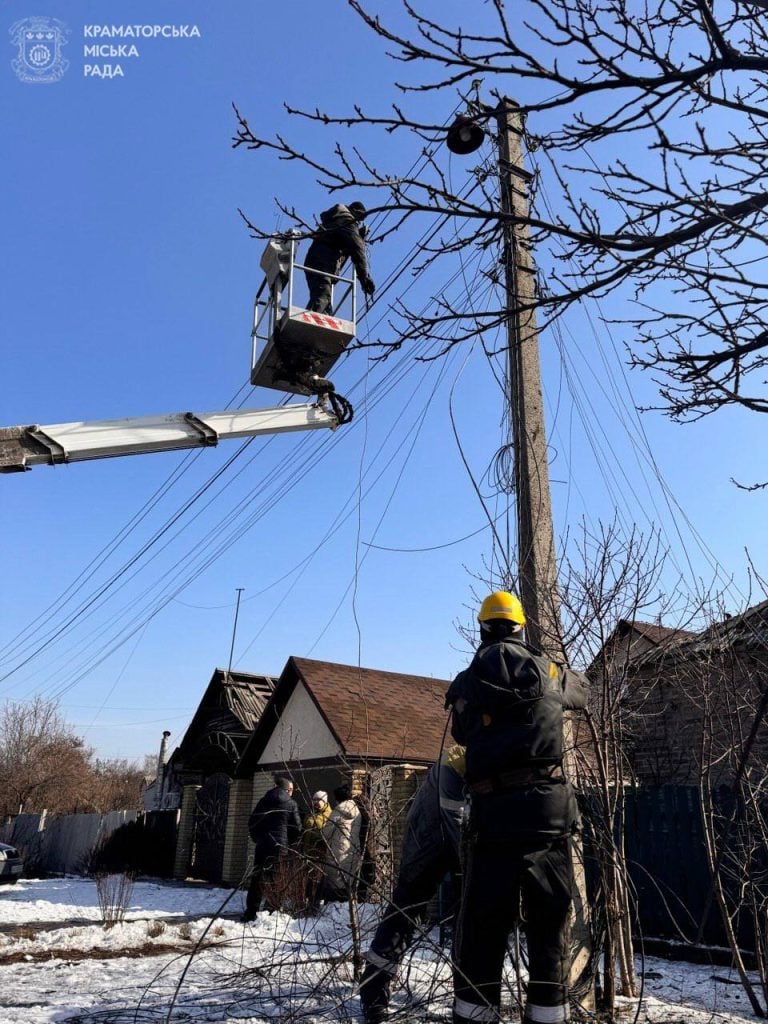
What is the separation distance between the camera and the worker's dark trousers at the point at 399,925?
3.88m

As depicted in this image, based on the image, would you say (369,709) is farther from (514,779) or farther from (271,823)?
(514,779)

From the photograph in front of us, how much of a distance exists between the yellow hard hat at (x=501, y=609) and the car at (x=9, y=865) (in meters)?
15.5

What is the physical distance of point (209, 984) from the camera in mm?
4984

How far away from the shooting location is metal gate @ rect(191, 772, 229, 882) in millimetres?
16547

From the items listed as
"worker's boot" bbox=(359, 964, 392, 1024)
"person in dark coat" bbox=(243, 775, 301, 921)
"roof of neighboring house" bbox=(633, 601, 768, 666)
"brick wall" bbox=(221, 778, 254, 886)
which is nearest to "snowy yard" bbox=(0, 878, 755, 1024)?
"worker's boot" bbox=(359, 964, 392, 1024)

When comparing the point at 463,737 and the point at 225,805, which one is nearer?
the point at 463,737

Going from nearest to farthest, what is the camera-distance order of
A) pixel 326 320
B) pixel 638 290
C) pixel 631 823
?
pixel 638 290
pixel 631 823
pixel 326 320

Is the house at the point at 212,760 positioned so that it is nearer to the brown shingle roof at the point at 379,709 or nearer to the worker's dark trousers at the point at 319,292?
the brown shingle roof at the point at 379,709

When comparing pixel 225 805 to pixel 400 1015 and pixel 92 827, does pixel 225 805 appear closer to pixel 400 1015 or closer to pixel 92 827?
pixel 92 827

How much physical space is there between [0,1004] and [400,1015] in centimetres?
253

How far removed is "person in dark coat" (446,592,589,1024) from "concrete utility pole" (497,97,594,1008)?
1176mm

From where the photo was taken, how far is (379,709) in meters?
14.1

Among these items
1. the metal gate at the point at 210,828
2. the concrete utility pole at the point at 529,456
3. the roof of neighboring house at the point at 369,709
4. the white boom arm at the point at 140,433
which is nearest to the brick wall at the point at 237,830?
the roof of neighboring house at the point at 369,709

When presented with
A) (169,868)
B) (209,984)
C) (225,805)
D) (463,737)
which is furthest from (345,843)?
(169,868)
